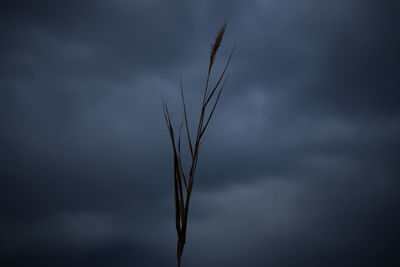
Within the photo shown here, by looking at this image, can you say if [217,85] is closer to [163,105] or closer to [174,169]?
[163,105]

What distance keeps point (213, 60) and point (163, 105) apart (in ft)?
1.58

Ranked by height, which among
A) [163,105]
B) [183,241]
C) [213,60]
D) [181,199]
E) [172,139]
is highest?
[213,60]

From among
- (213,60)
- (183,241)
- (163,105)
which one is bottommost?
(183,241)

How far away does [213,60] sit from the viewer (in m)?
2.13

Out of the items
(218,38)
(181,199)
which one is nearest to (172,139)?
(181,199)

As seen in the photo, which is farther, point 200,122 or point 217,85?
point 217,85

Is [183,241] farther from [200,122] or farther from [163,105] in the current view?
[163,105]

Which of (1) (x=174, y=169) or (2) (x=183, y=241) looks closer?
(2) (x=183, y=241)

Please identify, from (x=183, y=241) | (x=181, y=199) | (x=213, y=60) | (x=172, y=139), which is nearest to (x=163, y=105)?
(x=172, y=139)

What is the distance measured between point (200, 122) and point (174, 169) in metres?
0.35

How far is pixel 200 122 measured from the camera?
2025mm

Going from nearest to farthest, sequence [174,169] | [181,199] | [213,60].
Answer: [181,199], [174,169], [213,60]

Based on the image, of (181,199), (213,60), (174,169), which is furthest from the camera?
(213,60)

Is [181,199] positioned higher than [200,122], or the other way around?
[200,122]
